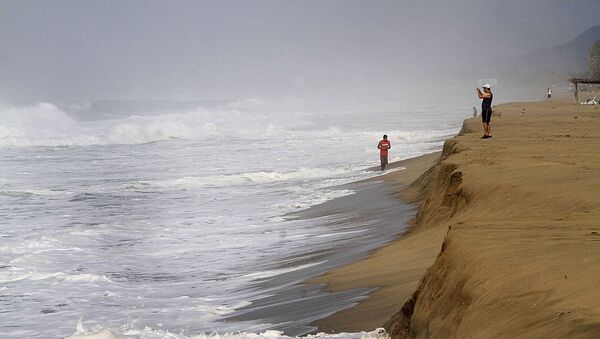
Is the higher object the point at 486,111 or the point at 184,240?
the point at 486,111

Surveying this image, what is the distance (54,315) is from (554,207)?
5.58 metres

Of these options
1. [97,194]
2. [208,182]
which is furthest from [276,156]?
[97,194]

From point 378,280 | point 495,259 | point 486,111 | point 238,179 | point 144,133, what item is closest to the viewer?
point 495,259

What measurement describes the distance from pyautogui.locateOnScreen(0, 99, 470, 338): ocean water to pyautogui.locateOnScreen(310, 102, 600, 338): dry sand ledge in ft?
1.85

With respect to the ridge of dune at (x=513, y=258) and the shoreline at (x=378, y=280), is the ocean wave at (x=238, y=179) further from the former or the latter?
the ridge of dune at (x=513, y=258)

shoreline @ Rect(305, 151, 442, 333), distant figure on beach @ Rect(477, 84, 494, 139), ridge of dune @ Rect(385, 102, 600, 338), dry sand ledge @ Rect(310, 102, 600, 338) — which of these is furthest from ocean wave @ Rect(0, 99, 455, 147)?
shoreline @ Rect(305, 151, 442, 333)

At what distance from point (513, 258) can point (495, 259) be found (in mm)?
131

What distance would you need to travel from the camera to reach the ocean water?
9.77m

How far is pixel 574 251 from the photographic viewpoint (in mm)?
6246

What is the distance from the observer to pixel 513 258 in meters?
6.13

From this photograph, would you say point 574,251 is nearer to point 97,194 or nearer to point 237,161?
point 97,194

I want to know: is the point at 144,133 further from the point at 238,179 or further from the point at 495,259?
the point at 495,259

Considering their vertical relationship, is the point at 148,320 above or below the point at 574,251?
below

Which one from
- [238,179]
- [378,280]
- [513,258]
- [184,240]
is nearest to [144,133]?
[238,179]
